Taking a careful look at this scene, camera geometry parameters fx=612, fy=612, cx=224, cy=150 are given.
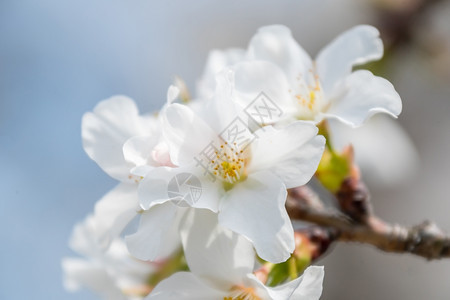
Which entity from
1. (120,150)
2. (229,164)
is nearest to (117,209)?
(120,150)

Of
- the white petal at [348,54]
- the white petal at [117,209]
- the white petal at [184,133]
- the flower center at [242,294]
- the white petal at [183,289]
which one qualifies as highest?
the white petal at [184,133]

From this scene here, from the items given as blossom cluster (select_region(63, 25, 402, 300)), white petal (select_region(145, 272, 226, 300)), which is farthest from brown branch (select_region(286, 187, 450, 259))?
white petal (select_region(145, 272, 226, 300))

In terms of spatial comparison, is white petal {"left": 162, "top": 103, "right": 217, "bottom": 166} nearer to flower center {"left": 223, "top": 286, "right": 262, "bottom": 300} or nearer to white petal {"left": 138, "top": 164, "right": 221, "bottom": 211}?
white petal {"left": 138, "top": 164, "right": 221, "bottom": 211}

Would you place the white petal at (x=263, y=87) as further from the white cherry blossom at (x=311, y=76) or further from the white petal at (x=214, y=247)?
the white petal at (x=214, y=247)

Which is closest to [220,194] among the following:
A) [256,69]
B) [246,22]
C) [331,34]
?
[256,69]

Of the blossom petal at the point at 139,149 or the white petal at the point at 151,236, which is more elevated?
the blossom petal at the point at 139,149

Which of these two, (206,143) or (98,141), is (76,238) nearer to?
(98,141)

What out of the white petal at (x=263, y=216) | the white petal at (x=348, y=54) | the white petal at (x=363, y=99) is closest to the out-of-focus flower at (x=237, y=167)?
the white petal at (x=263, y=216)

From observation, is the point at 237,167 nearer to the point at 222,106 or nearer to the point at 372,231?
the point at 222,106
